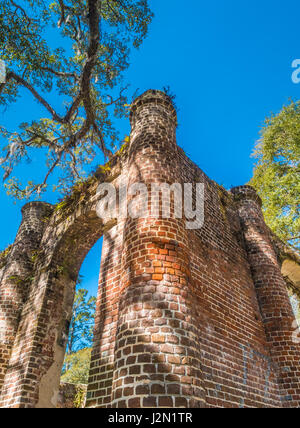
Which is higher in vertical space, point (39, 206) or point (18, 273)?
point (39, 206)

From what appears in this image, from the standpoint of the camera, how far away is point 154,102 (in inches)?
226

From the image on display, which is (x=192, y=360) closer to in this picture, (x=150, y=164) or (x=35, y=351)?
(x=150, y=164)

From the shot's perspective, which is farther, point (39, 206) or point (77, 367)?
point (77, 367)

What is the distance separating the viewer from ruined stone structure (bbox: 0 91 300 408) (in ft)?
10.2

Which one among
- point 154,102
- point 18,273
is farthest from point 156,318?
point 18,273

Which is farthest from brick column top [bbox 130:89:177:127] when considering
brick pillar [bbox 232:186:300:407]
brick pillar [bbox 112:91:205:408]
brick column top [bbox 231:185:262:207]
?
brick pillar [bbox 232:186:300:407]

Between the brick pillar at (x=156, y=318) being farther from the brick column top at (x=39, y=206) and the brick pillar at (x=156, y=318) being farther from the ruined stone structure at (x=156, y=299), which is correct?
the brick column top at (x=39, y=206)

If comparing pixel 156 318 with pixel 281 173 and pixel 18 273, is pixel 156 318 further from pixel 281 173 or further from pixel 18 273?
pixel 281 173

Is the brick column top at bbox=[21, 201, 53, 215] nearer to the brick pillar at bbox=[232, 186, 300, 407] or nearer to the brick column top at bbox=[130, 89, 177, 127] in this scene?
the brick column top at bbox=[130, 89, 177, 127]

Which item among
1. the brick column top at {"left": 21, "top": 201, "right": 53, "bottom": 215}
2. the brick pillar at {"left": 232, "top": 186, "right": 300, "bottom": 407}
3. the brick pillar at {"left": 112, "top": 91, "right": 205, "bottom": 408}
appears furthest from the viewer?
the brick column top at {"left": 21, "top": 201, "right": 53, "bottom": 215}

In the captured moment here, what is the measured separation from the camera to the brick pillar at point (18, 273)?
656cm

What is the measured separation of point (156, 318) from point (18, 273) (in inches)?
217

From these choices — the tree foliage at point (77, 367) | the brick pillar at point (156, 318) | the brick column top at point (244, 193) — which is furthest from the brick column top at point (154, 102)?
the tree foliage at point (77, 367)

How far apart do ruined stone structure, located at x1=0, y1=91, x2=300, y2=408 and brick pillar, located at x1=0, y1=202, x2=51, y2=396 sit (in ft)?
0.08
